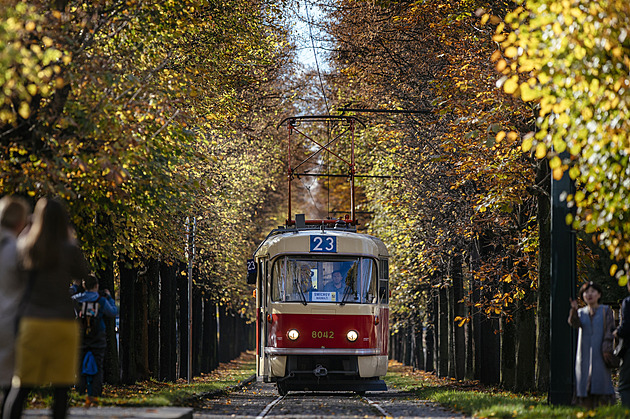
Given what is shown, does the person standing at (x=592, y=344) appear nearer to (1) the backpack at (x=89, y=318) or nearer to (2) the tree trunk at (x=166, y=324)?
(1) the backpack at (x=89, y=318)

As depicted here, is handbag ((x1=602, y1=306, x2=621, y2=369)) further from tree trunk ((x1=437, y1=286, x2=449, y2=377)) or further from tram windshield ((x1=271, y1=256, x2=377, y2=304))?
tree trunk ((x1=437, y1=286, x2=449, y2=377))

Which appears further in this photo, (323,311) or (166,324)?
(166,324)

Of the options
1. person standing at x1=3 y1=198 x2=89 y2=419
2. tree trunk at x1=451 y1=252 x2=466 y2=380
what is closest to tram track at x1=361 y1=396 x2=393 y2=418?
person standing at x1=3 y1=198 x2=89 y2=419

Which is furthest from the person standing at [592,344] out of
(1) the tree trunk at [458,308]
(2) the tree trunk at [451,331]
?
(2) the tree trunk at [451,331]

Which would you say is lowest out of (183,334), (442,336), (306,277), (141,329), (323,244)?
(442,336)

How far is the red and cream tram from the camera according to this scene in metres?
21.0

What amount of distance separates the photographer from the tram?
18.6 feet

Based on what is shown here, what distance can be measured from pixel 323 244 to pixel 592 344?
29.0ft

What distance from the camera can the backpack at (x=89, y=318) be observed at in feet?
50.4

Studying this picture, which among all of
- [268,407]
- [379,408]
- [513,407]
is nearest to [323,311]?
[268,407]

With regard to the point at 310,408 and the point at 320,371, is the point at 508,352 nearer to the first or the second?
the point at 320,371

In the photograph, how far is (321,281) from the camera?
70.2 feet

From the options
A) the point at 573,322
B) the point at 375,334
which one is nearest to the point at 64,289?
the point at 573,322

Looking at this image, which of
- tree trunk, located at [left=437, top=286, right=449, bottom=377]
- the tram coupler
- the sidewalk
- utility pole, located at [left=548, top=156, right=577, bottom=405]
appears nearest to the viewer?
the sidewalk
